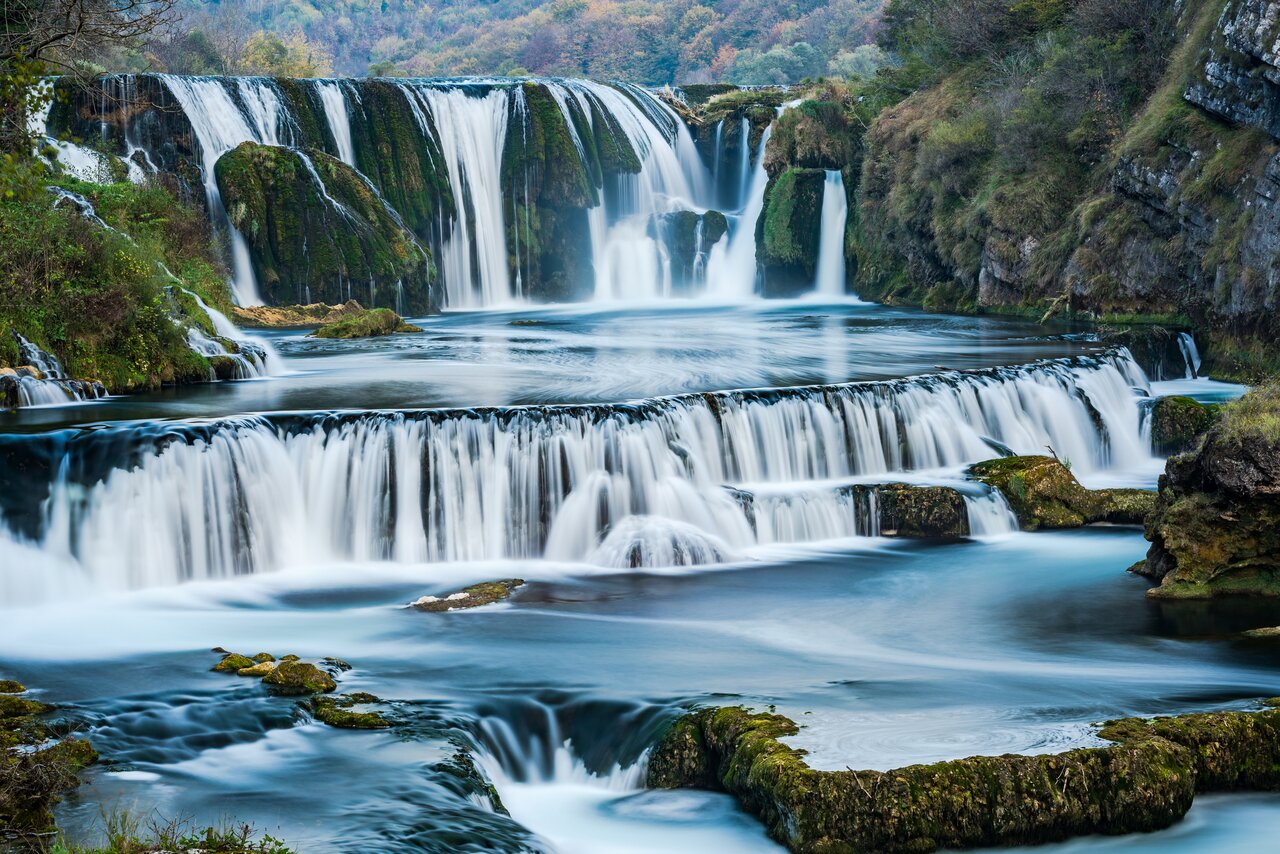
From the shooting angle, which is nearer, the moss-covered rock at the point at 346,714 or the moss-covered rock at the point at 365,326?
the moss-covered rock at the point at 346,714

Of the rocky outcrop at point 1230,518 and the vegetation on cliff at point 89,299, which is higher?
the vegetation on cliff at point 89,299

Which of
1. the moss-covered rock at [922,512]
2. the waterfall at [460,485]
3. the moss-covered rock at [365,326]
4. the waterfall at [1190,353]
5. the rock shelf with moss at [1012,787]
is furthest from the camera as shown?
the moss-covered rock at [365,326]

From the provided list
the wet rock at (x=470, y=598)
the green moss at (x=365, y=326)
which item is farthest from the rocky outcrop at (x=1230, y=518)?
the green moss at (x=365, y=326)

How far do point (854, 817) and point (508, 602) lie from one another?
5876 millimetres

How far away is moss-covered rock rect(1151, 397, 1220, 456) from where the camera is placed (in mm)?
19188

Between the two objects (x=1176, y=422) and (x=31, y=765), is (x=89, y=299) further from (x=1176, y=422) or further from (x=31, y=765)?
(x=1176, y=422)

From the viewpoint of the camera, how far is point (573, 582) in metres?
13.8

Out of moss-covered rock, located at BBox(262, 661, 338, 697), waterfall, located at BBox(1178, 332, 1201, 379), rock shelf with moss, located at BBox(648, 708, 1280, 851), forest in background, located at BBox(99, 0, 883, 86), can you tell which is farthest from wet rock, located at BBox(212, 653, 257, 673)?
forest in background, located at BBox(99, 0, 883, 86)

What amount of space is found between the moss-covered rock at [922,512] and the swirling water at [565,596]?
392 millimetres

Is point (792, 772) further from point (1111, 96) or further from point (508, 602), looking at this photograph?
point (1111, 96)

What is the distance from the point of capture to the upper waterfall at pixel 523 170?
35.3 metres

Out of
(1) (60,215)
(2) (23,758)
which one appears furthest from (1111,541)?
(1) (60,215)

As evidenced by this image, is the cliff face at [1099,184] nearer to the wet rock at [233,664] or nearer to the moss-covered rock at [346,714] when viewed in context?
the moss-covered rock at [346,714]

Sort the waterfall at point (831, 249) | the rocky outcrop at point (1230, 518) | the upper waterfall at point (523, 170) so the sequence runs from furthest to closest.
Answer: the waterfall at point (831, 249), the upper waterfall at point (523, 170), the rocky outcrop at point (1230, 518)
